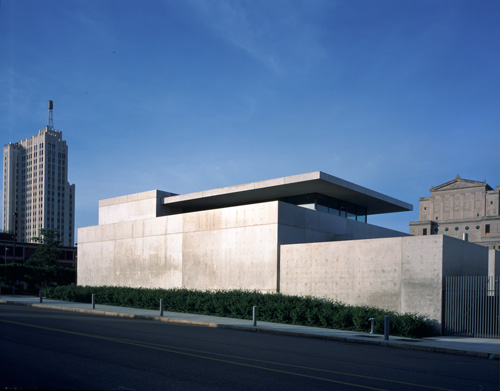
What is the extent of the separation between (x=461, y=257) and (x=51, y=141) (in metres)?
196

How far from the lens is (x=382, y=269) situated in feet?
76.0

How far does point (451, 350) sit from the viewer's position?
1590 cm

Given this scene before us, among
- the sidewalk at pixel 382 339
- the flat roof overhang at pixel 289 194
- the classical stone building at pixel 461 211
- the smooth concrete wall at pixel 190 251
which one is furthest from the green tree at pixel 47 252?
the classical stone building at pixel 461 211

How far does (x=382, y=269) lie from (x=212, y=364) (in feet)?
47.1

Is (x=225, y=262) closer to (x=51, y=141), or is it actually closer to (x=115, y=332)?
(x=115, y=332)

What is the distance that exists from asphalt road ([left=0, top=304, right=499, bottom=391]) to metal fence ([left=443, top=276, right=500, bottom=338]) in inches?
222

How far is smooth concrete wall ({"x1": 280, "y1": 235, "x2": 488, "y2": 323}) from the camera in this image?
21.4m

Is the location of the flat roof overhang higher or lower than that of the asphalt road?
higher

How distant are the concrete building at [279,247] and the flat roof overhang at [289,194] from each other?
0.23 feet

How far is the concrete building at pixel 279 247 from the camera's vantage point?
73.7 feet

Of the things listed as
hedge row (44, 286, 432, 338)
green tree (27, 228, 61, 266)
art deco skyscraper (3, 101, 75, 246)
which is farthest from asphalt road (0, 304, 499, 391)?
art deco skyscraper (3, 101, 75, 246)

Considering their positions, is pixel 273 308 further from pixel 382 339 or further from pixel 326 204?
pixel 326 204

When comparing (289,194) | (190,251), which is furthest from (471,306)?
(190,251)

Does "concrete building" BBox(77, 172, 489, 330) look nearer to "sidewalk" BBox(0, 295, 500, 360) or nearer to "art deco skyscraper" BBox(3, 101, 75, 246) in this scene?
"sidewalk" BBox(0, 295, 500, 360)
